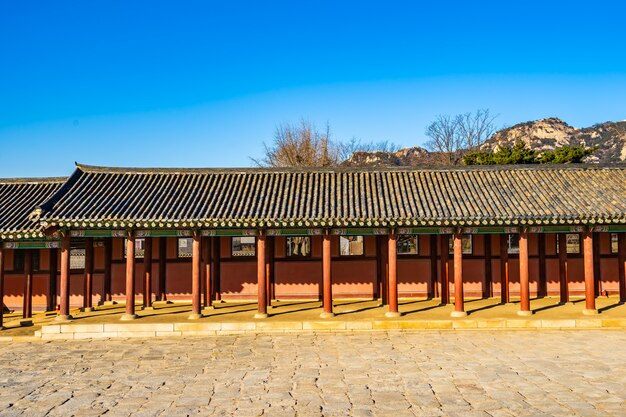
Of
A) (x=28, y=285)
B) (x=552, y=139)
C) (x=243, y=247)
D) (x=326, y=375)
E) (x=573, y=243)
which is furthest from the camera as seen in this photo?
(x=552, y=139)

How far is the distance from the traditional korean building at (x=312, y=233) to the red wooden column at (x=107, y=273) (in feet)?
0.15

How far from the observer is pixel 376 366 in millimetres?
10891

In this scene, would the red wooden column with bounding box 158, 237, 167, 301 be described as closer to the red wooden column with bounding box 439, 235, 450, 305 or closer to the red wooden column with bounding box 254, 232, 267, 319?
the red wooden column with bounding box 254, 232, 267, 319

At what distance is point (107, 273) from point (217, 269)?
14.2 ft

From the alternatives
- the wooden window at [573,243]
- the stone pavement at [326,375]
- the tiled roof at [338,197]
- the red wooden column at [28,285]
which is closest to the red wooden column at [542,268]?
the wooden window at [573,243]

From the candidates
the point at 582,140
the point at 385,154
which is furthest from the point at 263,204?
the point at 582,140

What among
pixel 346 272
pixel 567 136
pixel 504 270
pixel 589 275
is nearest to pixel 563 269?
pixel 589 275

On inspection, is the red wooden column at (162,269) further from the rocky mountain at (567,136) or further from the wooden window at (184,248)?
the rocky mountain at (567,136)

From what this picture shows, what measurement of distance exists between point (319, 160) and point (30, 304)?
30318 mm

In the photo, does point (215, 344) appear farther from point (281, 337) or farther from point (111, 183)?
point (111, 183)

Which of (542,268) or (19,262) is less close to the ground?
(19,262)

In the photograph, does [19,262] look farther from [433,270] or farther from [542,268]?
[542,268]

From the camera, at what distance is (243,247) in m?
19.2

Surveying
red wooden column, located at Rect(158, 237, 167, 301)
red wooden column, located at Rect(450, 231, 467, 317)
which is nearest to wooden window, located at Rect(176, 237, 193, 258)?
red wooden column, located at Rect(158, 237, 167, 301)
